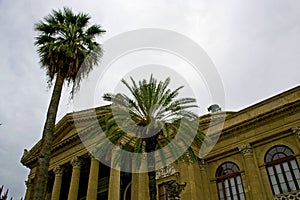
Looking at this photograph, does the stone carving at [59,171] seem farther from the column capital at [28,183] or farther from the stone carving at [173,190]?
the stone carving at [173,190]

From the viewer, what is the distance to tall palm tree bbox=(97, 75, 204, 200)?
1211 cm

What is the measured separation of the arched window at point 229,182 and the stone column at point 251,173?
0.84 metres

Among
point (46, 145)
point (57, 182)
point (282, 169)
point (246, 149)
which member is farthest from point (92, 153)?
point (282, 169)

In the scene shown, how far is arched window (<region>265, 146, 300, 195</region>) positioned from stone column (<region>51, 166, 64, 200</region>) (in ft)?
45.8

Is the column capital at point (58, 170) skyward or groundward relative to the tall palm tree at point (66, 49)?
groundward

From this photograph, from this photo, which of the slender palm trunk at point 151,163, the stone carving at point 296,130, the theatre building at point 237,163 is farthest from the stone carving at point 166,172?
the stone carving at point 296,130

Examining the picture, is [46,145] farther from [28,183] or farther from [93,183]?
[28,183]

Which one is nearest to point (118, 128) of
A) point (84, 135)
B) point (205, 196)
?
point (84, 135)

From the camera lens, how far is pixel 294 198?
49.2ft

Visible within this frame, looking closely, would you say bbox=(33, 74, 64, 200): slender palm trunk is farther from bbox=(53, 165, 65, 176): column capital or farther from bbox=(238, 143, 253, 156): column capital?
bbox=(238, 143, 253, 156): column capital

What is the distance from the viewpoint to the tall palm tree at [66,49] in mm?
12695

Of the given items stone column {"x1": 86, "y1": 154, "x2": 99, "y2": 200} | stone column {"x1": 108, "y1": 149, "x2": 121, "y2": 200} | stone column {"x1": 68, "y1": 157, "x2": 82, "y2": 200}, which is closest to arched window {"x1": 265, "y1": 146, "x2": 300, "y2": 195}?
stone column {"x1": 108, "y1": 149, "x2": 121, "y2": 200}

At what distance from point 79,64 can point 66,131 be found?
10968 mm

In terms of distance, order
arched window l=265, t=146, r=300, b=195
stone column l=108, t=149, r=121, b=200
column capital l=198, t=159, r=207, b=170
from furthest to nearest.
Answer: column capital l=198, t=159, r=207, b=170, arched window l=265, t=146, r=300, b=195, stone column l=108, t=149, r=121, b=200
